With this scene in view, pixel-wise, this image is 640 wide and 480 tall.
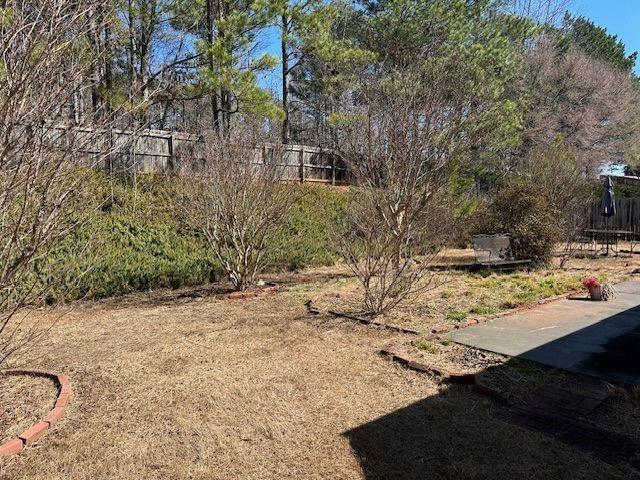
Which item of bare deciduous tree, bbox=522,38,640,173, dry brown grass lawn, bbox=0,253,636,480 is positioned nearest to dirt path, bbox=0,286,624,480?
dry brown grass lawn, bbox=0,253,636,480

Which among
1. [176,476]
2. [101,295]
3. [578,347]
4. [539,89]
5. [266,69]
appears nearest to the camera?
[176,476]

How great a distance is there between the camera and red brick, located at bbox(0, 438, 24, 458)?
9.57 feet

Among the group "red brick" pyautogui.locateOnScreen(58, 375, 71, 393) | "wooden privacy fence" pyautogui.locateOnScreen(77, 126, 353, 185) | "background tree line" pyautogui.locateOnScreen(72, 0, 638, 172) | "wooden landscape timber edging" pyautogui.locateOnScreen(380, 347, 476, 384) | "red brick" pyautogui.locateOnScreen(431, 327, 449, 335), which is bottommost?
"red brick" pyautogui.locateOnScreen(58, 375, 71, 393)

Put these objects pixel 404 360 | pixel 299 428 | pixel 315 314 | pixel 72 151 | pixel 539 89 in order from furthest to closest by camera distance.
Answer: pixel 539 89 → pixel 315 314 → pixel 404 360 → pixel 299 428 → pixel 72 151

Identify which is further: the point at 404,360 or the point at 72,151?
the point at 404,360

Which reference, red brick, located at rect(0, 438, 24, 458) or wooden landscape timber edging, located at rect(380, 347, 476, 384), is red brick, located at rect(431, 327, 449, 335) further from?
red brick, located at rect(0, 438, 24, 458)

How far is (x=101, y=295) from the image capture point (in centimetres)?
841

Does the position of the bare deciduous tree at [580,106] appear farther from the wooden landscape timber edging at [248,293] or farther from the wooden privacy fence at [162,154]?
the wooden landscape timber edging at [248,293]

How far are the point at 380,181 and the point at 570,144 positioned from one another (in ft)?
62.8

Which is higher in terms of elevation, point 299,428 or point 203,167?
point 203,167

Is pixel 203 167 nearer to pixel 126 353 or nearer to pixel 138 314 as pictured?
pixel 138 314

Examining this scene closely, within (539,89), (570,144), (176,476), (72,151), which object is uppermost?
(539,89)

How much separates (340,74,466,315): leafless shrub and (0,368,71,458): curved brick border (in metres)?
3.63

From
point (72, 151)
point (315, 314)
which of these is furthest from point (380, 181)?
point (72, 151)
